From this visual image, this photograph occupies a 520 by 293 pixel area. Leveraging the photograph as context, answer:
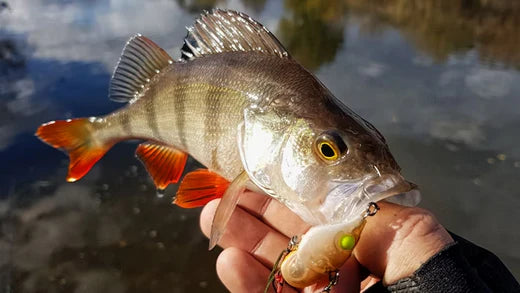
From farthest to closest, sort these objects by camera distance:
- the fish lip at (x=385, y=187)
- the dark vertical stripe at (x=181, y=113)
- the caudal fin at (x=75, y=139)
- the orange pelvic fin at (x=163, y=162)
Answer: the caudal fin at (x=75, y=139), the orange pelvic fin at (x=163, y=162), the dark vertical stripe at (x=181, y=113), the fish lip at (x=385, y=187)

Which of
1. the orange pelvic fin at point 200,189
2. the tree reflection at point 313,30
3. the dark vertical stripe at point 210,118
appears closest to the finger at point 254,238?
the orange pelvic fin at point 200,189

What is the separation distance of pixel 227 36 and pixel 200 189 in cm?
78

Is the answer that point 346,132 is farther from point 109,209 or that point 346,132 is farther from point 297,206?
point 109,209

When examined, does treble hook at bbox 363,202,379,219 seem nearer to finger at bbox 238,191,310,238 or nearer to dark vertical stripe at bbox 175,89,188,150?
finger at bbox 238,191,310,238

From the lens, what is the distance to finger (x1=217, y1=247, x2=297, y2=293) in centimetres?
199

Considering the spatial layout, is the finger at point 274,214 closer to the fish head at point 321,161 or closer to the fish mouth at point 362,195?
the fish head at point 321,161

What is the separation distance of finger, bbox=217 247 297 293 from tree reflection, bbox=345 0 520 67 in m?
9.85

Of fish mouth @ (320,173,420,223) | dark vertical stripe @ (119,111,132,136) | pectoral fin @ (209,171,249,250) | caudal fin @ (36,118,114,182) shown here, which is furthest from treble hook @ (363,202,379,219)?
caudal fin @ (36,118,114,182)

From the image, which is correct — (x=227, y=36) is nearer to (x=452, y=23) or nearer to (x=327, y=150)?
(x=327, y=150)

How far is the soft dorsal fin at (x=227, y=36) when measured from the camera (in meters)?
1.99

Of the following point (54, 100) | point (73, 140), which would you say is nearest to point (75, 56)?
point (54, 100)

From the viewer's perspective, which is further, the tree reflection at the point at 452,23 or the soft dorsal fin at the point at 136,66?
the tree reflection at the point at 452,23

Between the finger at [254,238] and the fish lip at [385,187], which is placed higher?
the fish lip at [385,187]

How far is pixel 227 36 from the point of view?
213 centimetres
